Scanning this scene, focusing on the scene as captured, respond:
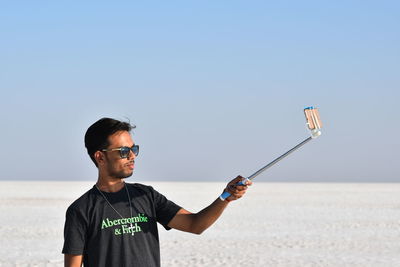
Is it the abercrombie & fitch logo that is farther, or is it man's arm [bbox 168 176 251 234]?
man's arm [bbox 168 176 251 234]

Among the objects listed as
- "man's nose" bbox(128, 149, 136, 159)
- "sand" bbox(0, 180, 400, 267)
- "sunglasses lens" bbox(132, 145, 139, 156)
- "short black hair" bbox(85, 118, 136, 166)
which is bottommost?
"sand" bbox(0, 180, 400, 267)

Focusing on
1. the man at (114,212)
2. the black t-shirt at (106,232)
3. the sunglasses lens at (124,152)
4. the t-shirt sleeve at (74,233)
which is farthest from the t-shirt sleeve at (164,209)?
the t-shirt sleeve at (74,233)

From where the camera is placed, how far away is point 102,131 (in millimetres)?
3010

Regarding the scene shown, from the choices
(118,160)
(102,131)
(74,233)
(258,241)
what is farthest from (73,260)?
(258,241)

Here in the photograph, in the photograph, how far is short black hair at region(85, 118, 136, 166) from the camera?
3.01 m

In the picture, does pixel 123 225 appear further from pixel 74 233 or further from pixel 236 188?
pixel 236 188

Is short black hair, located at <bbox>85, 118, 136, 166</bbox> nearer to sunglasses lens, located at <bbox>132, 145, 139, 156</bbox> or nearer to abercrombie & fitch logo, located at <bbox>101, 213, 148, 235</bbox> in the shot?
sunglasses lens, located at <bbox>132, 145, 139, 156</bbox>

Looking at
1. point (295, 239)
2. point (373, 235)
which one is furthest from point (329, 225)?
point (295, 239)

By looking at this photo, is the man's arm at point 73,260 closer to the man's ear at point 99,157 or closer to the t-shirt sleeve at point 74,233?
the t-shirt sleeve at point 74,233

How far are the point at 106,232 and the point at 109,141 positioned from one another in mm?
407

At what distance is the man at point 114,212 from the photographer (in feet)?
9.62

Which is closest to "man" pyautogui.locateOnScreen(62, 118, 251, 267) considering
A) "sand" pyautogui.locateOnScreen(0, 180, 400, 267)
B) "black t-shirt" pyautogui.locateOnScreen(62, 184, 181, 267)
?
"black t-shirt" pyautogui.locateOnScreen(62, 184, 181, 267)

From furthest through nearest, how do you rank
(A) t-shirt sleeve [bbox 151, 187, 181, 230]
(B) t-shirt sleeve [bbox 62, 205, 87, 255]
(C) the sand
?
Result: (C) the sand → (A) t-shirt sleeve [bbox 151, 187, 181, 230] → (B) t-shirt sleeve [bbox 62, 205, 87, 255]

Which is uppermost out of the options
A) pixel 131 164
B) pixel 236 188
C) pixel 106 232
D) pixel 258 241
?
pixel 131 164
